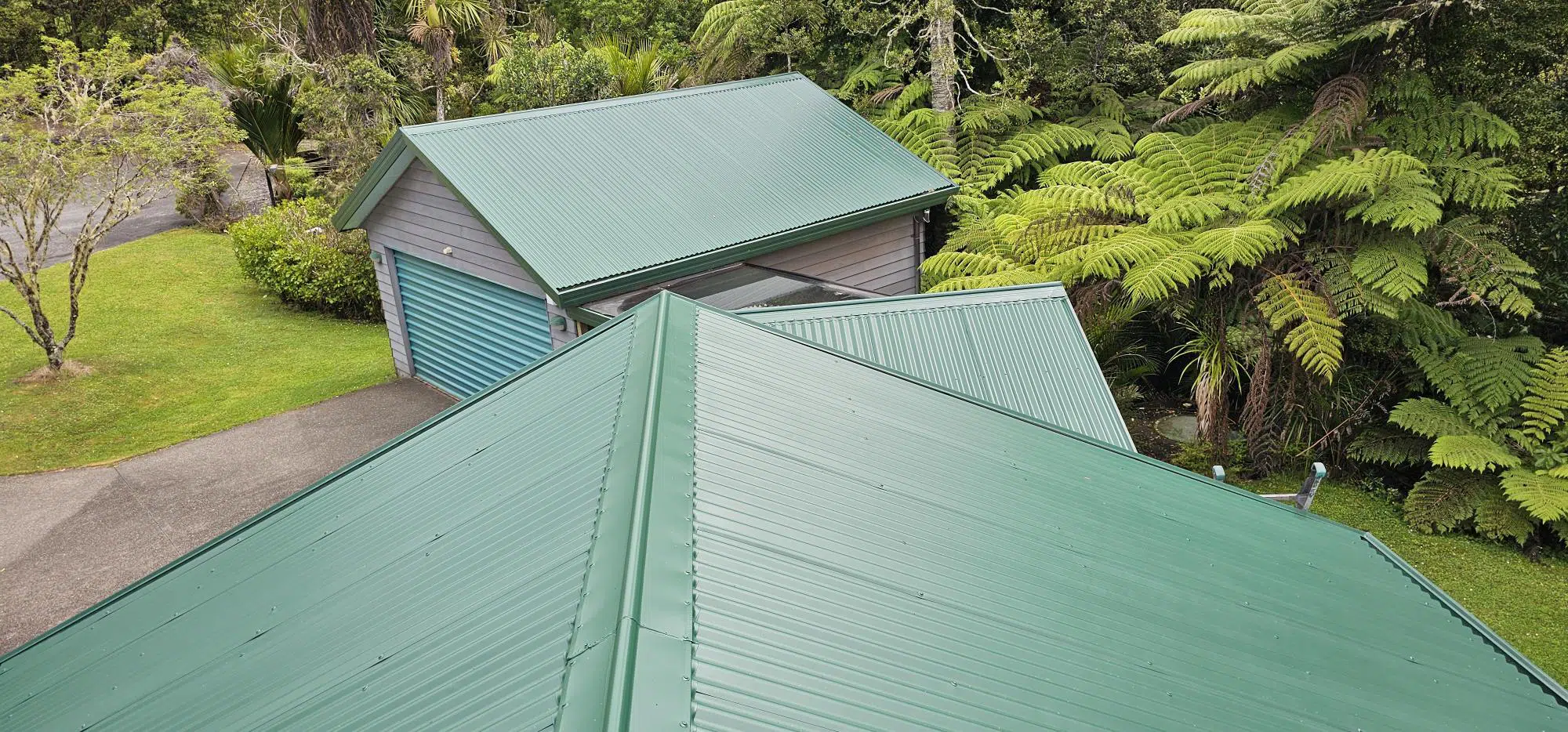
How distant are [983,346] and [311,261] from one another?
14.8 metres

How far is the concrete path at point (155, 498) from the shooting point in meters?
9.95

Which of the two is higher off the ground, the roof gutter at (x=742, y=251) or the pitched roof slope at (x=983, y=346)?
the pitched roof slope at (x=983, y=346)

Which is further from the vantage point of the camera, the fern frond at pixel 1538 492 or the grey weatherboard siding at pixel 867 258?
the grey weatherboard siding at pixel 867 258

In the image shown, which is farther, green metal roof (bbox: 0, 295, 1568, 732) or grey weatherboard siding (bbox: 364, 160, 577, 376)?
grey weatherboard siding (bbox: 364, 160, 577, 376)

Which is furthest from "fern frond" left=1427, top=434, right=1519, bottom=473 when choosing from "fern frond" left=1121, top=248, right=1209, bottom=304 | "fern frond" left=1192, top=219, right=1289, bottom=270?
"fern frond" left=1121, top=248, right=1209, bottom=304

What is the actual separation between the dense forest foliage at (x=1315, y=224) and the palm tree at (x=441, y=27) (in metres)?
11.0

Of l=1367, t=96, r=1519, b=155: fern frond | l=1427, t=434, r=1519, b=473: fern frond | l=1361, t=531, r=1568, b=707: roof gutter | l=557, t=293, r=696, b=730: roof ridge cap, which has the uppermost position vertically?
l=557, t=293, r=696, b=730: roof ridge cap

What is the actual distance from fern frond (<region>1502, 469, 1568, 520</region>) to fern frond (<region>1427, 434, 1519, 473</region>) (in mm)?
147

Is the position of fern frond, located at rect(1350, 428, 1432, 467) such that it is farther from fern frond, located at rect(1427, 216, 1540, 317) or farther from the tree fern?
fern frond, located at rect(1427, 216, 1540, 317)

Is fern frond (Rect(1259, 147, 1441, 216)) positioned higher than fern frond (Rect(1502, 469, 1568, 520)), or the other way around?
fern frond (Rect(1259, 147, 1441, 216))

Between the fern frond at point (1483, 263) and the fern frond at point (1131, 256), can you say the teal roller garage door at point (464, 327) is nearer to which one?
the fern frond at point (1131, 256)

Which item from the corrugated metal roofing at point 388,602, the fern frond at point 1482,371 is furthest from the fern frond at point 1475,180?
the corrugated metal roofing at point 388,602

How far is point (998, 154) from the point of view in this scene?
1488 centimetres

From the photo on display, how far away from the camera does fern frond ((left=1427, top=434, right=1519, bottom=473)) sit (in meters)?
10.0
